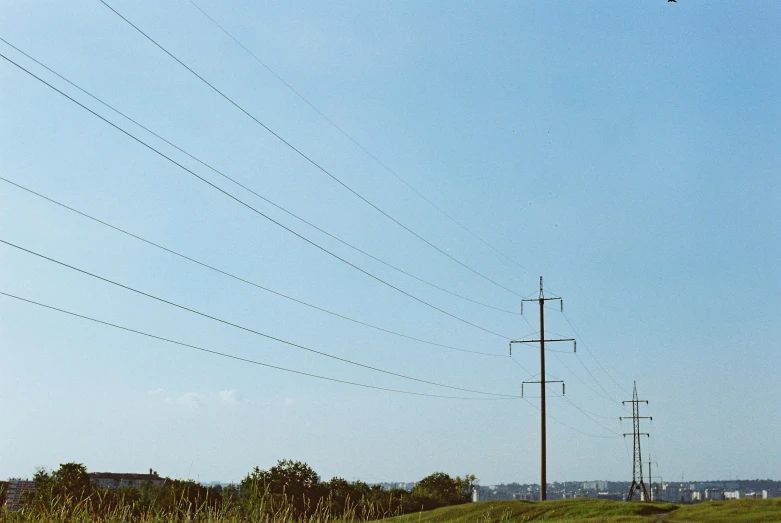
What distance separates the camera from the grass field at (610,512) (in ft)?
152

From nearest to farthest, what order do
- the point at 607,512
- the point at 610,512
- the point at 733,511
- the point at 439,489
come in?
the point at 733,511, the point at 610,512, the point at 607,512, the point at 439,489

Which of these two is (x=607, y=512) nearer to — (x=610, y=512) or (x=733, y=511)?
Answer: (x=610, y=512)

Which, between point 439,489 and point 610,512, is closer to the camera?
Answer: point 610,512

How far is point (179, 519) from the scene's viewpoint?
54.3 feet

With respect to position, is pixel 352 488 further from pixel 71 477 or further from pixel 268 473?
pixel 71 477

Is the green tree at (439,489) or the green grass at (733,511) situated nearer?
the green grass at (733,511)

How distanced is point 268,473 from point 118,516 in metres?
56.3

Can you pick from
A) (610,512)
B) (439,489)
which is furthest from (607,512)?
(439,489)

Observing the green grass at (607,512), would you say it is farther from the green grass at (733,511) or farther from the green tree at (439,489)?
the green tree at (439,489)

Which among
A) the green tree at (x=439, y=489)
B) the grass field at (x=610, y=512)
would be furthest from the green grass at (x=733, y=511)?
the green tree at (x=439, y=489)

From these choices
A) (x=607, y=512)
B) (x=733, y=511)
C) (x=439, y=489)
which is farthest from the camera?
(x=439, y=489)

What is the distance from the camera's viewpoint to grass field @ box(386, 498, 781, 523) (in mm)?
46344

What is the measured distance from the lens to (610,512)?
51.3 metres

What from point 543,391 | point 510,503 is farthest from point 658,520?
point 543,391
